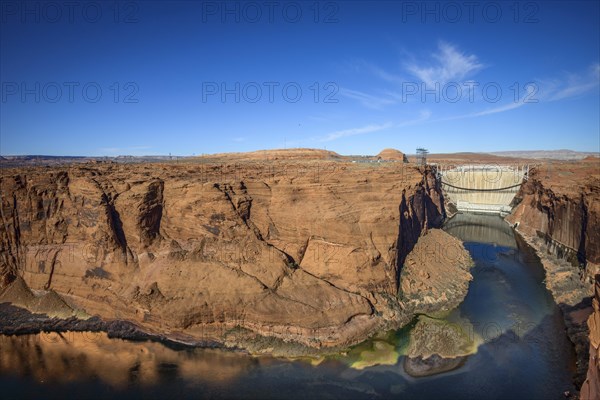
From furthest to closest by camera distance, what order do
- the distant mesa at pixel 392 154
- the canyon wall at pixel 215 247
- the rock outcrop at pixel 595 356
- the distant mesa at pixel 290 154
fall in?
the distant mesa at pixel 392 154 → the distant mesa at pixel 290 154 → the canyon wall at pixel 215 247 → the rock outcrop at pixel 595 356

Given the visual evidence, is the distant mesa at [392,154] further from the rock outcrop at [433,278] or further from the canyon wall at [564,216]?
the rock outcrop at [433,278]

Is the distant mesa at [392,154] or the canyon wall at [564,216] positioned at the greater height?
the distant mesa at [392,154]

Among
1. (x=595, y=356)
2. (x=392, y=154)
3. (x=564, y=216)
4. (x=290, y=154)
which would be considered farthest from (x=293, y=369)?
(x=392, y=154)

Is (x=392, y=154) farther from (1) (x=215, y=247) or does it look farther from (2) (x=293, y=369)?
(2) (x=293, y=369)

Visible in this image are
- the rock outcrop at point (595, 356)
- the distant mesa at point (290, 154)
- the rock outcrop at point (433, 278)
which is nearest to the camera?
the rock outcrop at point (595, 356)

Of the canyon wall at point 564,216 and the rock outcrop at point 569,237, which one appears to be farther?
the canyon wall at point 564,216

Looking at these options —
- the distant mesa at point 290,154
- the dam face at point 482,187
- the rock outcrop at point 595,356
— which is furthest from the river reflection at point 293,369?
the dam face at point 482,187

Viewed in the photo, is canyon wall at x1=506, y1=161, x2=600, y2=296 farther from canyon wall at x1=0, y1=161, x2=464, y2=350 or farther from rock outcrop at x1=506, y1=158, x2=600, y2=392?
canyon wall at x1=0, y1=161, x2=464, y2=350
